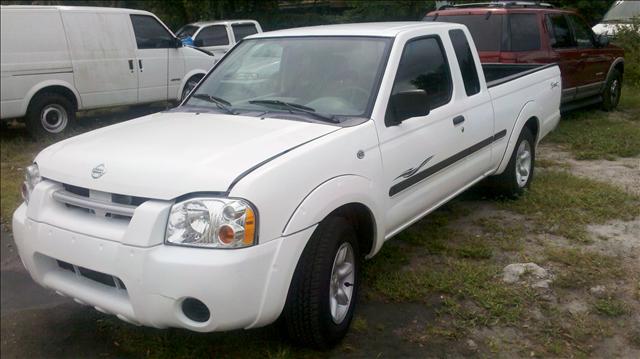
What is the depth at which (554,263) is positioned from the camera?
453cm

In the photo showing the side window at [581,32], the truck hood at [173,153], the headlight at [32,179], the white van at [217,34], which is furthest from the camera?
the white van at [217,34]

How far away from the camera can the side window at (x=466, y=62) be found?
498cm

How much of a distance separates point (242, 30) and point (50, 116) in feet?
20.7

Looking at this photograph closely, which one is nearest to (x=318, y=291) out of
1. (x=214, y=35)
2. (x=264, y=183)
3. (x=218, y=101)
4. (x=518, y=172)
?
(x=264, y=183)

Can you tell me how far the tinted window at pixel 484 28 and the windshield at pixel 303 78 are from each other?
16.0 feet

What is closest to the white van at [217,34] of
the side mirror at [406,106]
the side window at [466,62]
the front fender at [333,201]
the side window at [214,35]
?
the side window at [214,35]

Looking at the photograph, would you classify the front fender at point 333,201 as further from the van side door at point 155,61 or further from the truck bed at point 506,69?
the van side door at point 155,61

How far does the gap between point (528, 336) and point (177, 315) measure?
1976mm

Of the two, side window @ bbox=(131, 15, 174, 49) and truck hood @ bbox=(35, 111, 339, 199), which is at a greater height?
side window @ bbox=(131, 15, 174, 49)

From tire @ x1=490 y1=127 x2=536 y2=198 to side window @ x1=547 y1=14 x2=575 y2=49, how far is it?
3623mm

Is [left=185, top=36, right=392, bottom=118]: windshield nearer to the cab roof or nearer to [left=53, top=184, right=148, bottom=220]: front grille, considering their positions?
the cab roof

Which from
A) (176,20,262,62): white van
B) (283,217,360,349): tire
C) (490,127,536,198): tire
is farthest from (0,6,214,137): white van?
(283,217,360,349): tire

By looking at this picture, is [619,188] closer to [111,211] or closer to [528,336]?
[528,336]

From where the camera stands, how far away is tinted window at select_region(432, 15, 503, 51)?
8.68 m
